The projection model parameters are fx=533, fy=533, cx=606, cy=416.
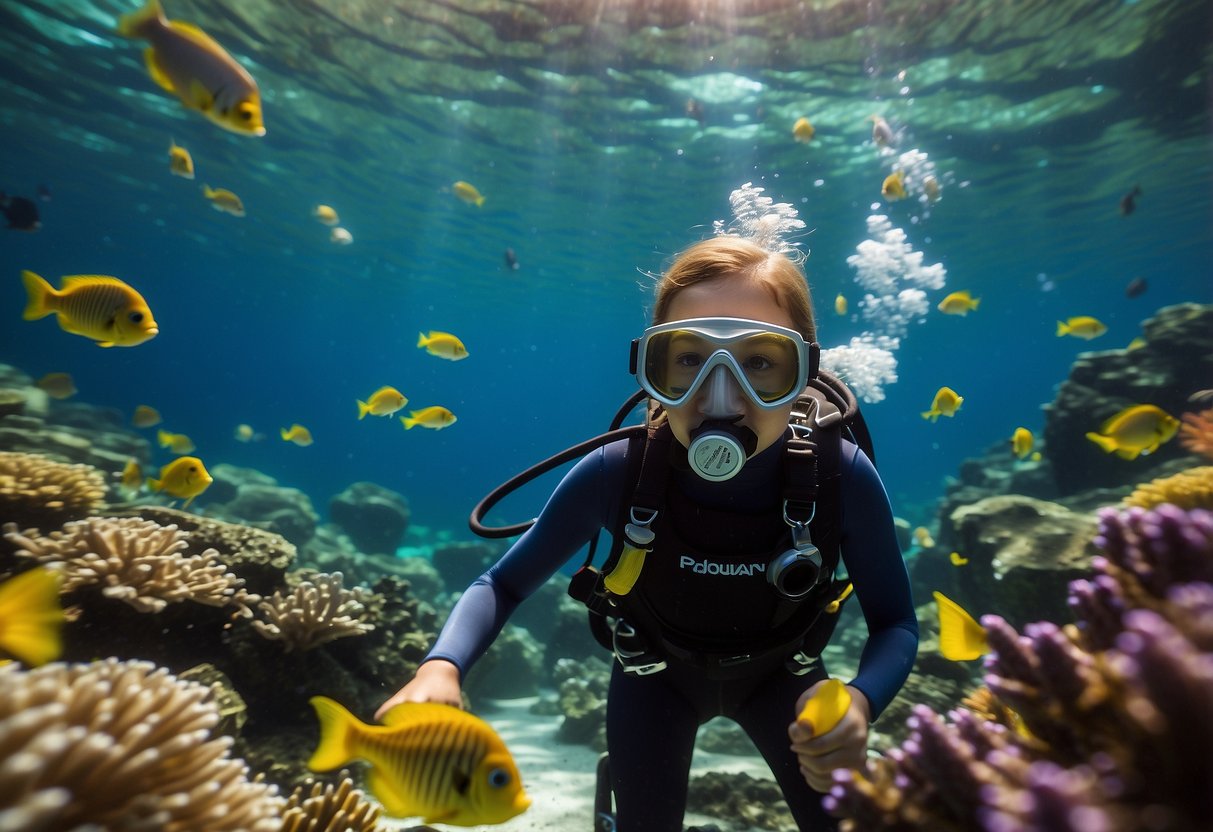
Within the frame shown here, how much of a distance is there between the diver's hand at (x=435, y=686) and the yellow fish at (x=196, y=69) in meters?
3.08

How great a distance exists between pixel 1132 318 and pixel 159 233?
89779 mm

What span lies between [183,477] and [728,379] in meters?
5.44

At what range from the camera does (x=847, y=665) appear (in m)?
10.5

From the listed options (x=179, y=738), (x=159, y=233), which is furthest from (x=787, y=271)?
(x=159, y=233)

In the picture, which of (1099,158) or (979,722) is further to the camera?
(1099,158)

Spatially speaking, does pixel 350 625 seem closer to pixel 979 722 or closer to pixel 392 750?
pixel 392 750

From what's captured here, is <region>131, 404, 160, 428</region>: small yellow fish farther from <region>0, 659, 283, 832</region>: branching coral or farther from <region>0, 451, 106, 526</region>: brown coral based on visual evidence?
<region>0, 659, 283, 832</region>: branching coral

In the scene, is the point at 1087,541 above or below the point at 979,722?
above

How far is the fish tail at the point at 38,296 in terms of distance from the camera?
3.94m

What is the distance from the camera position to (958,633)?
254 centimetres

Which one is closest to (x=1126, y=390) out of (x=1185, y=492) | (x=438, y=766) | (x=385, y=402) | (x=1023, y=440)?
(x=1023, y=440)

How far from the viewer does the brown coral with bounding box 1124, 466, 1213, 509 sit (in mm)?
3984

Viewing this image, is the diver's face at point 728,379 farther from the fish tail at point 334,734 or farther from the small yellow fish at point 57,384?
the small yellow fish at point 57,384

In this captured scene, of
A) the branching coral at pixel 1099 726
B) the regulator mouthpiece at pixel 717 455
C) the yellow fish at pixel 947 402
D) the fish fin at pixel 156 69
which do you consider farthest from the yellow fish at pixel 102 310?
the yellow fish at pixel 947 402
